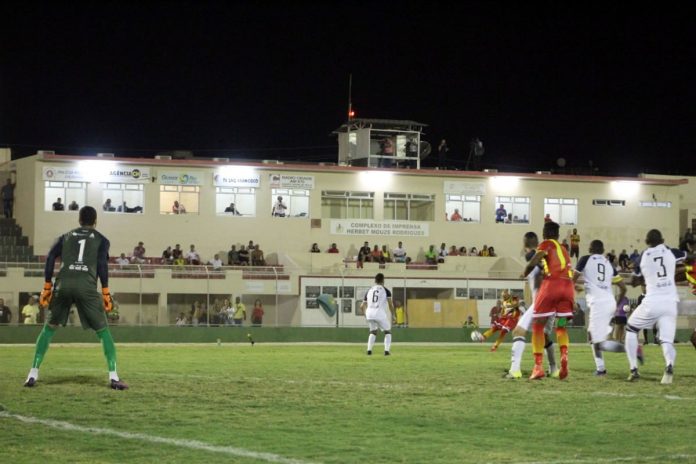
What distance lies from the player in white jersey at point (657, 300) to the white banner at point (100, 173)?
44.0 metres

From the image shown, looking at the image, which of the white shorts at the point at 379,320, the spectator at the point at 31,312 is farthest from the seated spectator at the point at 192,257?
the white shorts at the point at 379,320

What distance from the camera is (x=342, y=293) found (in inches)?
1996

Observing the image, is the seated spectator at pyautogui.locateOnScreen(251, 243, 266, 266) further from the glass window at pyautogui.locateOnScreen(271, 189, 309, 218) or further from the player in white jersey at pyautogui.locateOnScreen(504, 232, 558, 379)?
the player in white jersey at pyautogui.locateOnScreen(504, 232, 558, 379)

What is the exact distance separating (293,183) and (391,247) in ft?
20.8

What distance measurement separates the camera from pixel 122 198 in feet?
191

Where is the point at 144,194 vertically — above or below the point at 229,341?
above

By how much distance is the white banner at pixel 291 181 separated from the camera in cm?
6097

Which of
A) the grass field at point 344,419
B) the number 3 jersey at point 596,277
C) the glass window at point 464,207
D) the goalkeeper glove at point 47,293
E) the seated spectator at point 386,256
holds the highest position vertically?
the glass window at point 464,207

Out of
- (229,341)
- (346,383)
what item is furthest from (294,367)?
(229,341)

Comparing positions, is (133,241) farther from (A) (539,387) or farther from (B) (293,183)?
(A) (539,387)

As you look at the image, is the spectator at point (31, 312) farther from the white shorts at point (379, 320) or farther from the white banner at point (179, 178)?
the white shorts at point (379, 320)

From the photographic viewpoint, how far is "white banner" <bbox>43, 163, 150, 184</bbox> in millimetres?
57312

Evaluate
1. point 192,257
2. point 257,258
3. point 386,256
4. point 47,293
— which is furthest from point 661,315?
point 386,256

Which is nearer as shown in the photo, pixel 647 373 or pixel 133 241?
pixel 647 373
